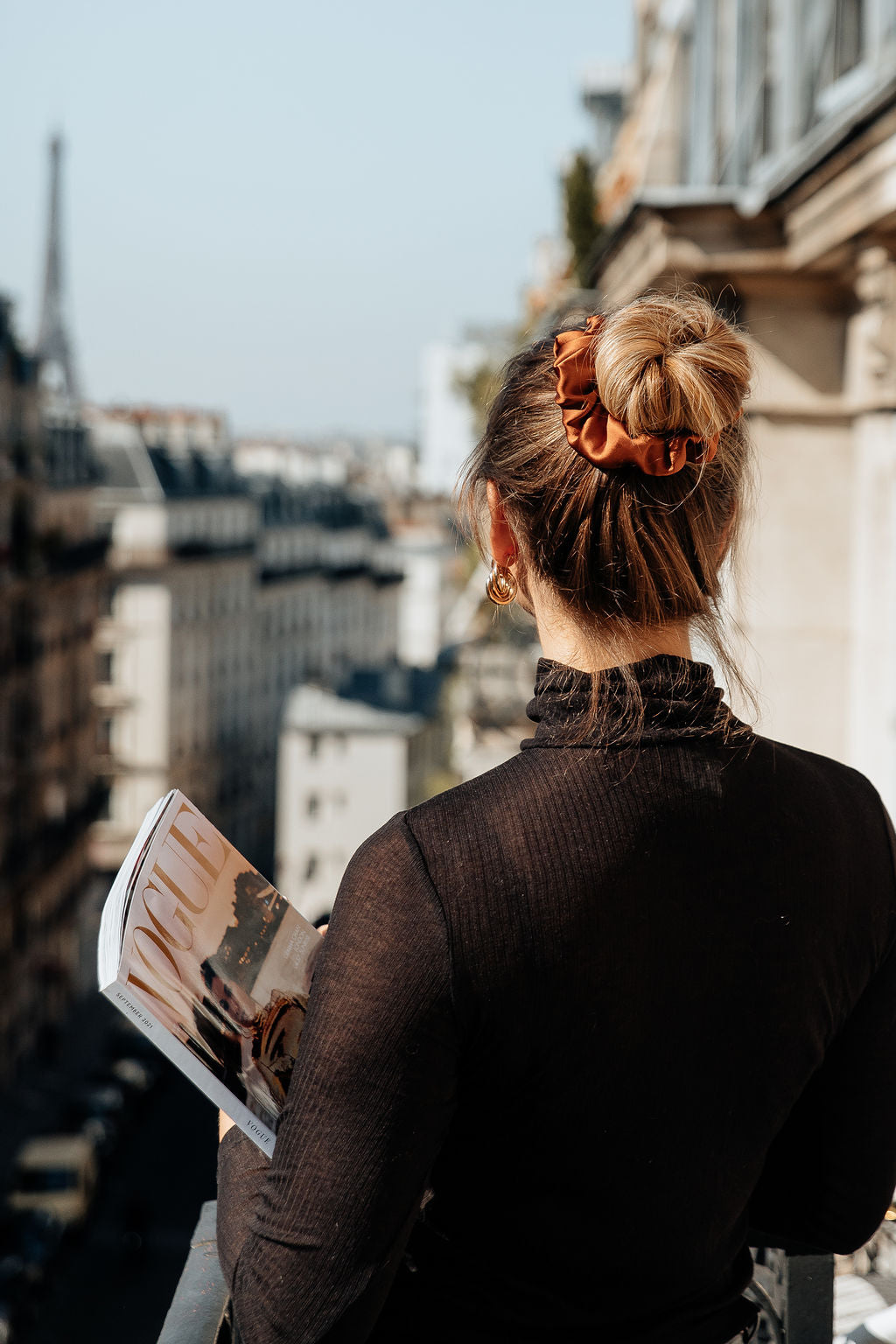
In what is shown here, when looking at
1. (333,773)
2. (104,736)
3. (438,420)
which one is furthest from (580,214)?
(438,420)

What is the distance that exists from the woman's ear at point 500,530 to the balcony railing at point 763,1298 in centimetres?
113

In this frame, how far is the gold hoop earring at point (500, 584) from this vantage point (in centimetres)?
211

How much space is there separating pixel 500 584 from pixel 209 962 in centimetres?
62

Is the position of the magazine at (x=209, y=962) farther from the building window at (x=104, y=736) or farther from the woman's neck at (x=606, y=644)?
the building window at (x=104, y=736)

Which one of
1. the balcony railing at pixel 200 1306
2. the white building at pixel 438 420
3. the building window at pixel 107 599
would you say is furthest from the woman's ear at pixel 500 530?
the white building at pixel 438 420

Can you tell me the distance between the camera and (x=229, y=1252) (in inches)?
78.4

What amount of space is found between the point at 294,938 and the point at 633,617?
27.7 inches

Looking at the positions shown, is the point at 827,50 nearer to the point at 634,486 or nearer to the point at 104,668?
the point at 634,486

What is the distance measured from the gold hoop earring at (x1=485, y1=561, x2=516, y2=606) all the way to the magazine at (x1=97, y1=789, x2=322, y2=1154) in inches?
19.5

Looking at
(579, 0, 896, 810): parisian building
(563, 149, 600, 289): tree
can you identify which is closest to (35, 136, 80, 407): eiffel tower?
(563, 149, 600, 289): tree

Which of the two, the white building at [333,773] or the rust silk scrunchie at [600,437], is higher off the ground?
the rust silk scrunchie at [600,437]

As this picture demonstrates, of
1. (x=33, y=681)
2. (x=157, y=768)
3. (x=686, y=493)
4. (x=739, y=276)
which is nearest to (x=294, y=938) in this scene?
(x=686, y=493)

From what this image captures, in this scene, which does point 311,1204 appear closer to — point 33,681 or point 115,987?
point 115,987

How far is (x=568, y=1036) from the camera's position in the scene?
1.87 meters
